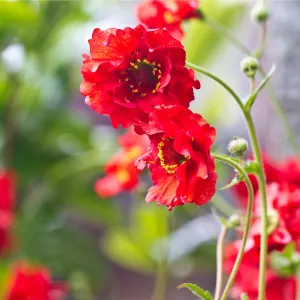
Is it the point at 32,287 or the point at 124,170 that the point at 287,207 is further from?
the point at 32,287

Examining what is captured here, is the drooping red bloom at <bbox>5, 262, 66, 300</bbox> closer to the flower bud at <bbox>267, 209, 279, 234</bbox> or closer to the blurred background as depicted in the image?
the blurred background

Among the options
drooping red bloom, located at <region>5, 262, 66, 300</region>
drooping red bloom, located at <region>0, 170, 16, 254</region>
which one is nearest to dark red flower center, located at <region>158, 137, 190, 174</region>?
drooping red bloom, located at <region>5, 262, 66, 300</region>

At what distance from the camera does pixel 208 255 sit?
37.7 inches

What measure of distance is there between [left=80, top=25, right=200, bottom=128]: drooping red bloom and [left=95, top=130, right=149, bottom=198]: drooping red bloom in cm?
20

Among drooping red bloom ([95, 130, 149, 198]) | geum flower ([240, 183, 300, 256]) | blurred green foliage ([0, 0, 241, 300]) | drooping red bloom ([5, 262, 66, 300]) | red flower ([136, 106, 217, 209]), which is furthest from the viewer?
blurred green foliage ([0, 0, 241, 300])

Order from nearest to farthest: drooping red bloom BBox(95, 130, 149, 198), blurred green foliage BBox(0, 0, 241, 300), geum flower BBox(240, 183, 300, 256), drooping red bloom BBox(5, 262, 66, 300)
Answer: geum flower BBox(240, 183, 300, 256) → drooping red bloom BBox(95, 130, 149, 198) → drooping red bloom BBox(5, 262, 66, 300) → blurred green foliage BBox(0, 0, 241, 300)

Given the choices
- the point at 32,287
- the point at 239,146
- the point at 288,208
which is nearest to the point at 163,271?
the point at 32,287

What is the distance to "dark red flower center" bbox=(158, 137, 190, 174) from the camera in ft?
1.05

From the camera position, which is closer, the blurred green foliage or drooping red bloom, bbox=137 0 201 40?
drooping red bloom, bbox=137 0 201 40

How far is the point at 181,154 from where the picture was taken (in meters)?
0.32

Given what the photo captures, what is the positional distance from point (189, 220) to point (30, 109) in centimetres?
32

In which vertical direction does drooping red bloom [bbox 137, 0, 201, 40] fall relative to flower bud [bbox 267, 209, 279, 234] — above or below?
above

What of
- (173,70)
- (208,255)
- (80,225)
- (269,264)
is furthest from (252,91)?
(80,225)

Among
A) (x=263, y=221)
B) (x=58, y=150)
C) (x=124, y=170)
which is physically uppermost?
(x=58, y=150)
